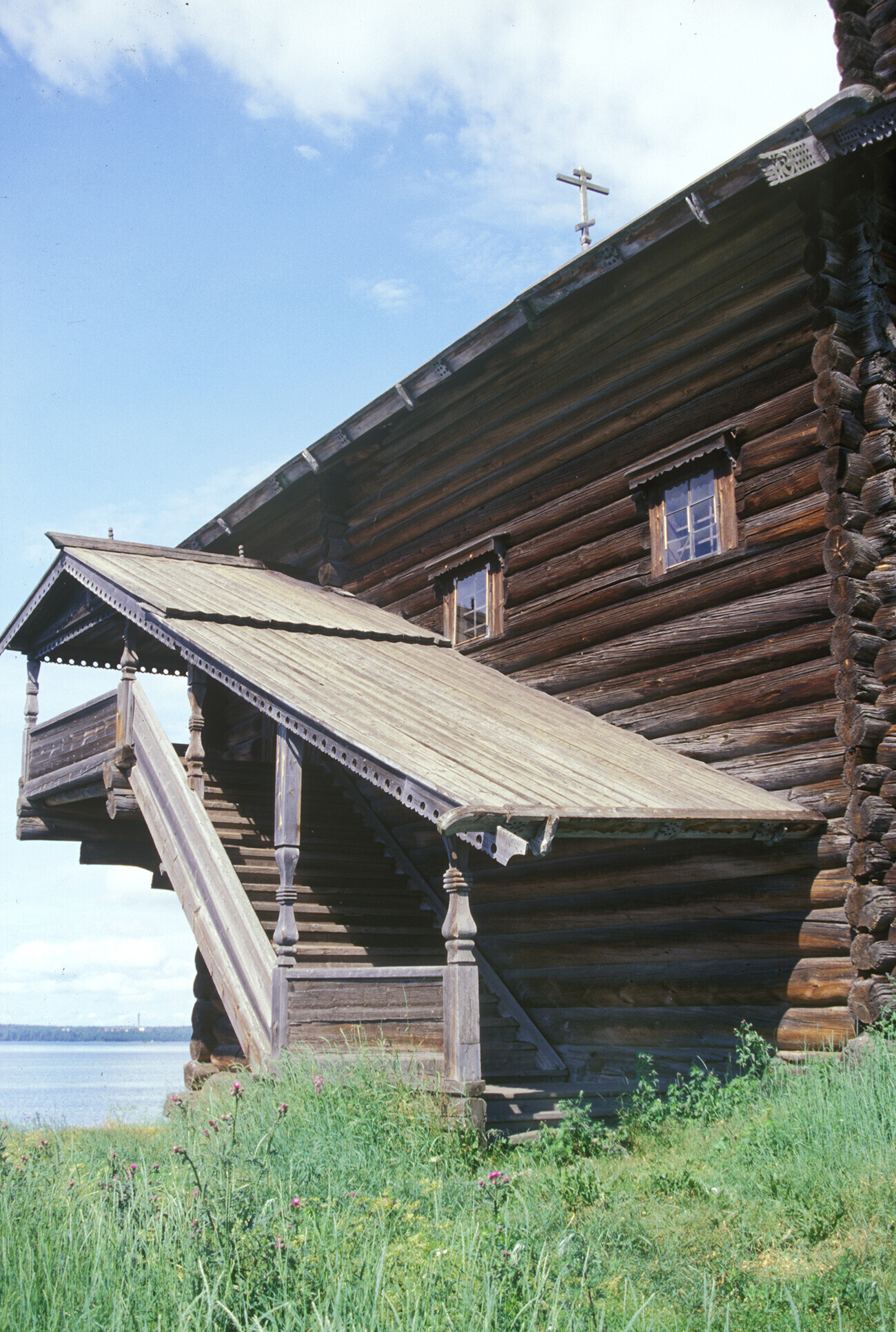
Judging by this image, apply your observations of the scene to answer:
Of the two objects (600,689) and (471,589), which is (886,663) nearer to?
(600,689)

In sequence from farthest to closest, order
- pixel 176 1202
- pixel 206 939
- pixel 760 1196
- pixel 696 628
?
pixel 206 939 < pixel 696 628 < pixel 760 1196 < pixel 176 1202

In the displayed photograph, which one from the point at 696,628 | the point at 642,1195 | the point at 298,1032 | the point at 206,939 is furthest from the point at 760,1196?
the point at 206,939

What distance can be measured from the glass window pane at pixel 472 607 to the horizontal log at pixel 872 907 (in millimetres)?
5364

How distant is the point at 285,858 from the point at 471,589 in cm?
462

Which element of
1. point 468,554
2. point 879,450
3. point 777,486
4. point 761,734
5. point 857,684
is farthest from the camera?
point 468,554

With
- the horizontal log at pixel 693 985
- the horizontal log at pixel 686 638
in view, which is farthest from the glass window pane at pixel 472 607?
the horizontal log at pixel 693 985

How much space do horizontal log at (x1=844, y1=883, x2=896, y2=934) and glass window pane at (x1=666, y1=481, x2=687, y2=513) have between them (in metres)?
3.60

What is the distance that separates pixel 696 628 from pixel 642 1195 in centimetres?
478

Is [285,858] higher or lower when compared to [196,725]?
lower

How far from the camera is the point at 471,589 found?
41.6 feet

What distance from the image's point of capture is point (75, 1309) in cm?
392

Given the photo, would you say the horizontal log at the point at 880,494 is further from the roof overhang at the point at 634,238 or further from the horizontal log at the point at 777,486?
the roof overhang at the point at 634,238

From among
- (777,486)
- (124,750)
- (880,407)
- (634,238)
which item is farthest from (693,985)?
(124,750)

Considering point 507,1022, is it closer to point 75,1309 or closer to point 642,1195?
point 642,1195
